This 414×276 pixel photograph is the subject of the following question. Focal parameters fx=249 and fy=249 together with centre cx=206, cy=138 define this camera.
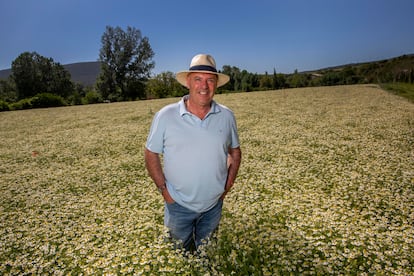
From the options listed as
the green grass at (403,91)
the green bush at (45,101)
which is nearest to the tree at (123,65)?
the green bush at (45,101)

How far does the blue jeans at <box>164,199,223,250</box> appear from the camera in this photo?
13.4ft

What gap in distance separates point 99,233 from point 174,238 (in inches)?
93.0

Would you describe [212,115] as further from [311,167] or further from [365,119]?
[365,119]

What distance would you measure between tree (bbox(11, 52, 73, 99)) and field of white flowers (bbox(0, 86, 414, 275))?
80168mm

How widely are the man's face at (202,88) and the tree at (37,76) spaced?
93024 millimetres

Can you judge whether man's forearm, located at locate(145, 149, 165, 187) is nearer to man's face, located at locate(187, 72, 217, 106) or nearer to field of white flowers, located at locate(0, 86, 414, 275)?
man's face, located at locate(187, 72, 217, 106)

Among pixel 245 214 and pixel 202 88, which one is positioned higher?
pixel 202 88

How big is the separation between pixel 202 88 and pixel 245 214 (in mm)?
3851

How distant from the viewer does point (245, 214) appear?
20.7 feet

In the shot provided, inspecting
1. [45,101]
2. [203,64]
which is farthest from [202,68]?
[45,101]

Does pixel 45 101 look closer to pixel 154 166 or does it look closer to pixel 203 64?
pixel 154 166

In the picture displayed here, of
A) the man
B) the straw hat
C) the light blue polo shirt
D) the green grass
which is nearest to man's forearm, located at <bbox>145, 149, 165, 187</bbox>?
the man

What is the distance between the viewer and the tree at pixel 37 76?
76938 mm

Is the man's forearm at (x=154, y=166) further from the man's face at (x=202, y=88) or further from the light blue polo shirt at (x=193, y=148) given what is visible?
the man's face at (x=202, y=88)
